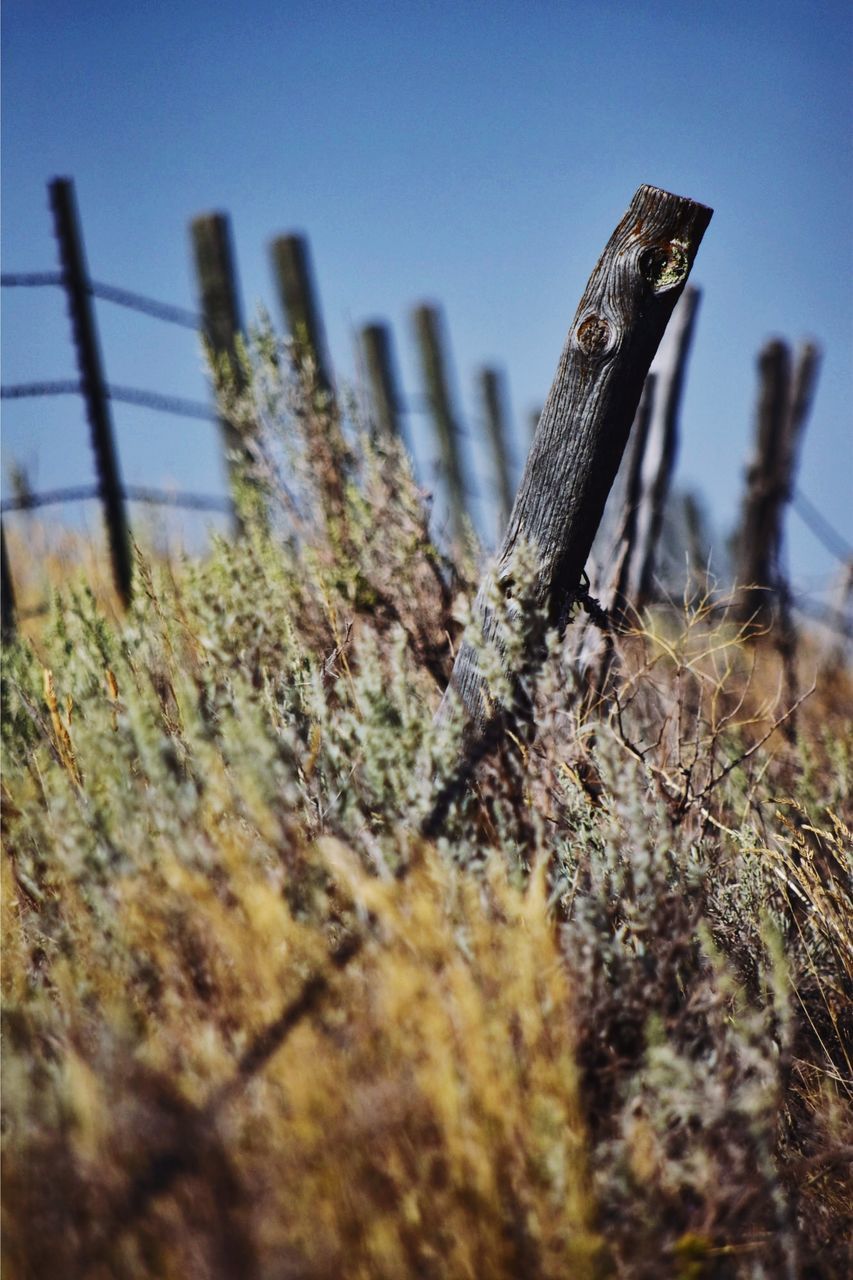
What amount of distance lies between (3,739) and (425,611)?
1.28 meters

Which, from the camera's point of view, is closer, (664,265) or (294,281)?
(664,265)

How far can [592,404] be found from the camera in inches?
87.6

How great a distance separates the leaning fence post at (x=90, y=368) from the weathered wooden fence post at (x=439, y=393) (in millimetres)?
5117

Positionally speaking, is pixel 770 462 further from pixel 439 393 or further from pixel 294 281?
pixel 439 393

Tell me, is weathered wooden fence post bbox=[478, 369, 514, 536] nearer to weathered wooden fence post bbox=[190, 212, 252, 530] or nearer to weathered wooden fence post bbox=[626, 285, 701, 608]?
weathered wooden fence post bbox=[190, 212, 252, 530]

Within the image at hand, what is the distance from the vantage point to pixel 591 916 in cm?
178

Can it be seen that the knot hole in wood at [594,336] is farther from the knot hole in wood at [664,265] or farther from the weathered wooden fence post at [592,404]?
the knot hole in wood at [664,265]

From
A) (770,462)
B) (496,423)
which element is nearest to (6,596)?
(770,462)

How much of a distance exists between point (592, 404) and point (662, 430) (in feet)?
8.22

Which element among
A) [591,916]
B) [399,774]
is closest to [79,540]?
[399,774]

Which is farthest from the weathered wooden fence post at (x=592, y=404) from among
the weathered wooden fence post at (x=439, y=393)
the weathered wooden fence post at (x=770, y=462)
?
the weathered wooden fence post at (x=439, y=393)

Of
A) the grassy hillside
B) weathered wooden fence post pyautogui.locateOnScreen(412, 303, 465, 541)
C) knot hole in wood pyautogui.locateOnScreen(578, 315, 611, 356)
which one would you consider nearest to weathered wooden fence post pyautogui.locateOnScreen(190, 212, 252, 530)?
the grassy hillside

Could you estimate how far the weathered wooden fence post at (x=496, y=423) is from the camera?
1117 cm

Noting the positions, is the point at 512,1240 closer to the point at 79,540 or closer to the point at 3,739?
the point at 3,739
